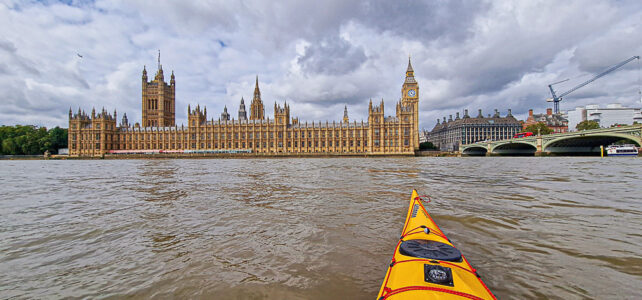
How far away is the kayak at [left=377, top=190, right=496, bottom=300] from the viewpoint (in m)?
2.49

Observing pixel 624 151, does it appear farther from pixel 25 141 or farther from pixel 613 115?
pixel 25 141

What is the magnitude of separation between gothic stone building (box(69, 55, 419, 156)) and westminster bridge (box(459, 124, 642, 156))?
19.3 meters

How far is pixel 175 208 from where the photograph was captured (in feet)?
28.0

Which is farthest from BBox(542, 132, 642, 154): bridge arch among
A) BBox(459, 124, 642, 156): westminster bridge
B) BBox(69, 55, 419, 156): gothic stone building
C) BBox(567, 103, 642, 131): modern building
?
BBox(567, 103, 642, 131): modern building

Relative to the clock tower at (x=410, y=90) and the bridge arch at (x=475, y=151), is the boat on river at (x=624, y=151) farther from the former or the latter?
the clock tower at (x=410, y=90)

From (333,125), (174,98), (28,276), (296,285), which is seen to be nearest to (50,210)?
(28,276)

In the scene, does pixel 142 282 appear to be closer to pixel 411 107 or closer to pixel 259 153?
pixel 259 153

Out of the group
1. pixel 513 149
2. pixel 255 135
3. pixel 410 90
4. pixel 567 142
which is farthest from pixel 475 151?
pixel 255 135

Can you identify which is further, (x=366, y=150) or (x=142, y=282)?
(x=366, y=150)

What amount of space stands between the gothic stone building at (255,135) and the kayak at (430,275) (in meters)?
70.5

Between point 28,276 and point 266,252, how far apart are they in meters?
3.51

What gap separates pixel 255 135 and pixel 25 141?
56.5 meters

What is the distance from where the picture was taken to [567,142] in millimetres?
45438

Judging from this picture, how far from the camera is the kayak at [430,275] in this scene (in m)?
2.49
